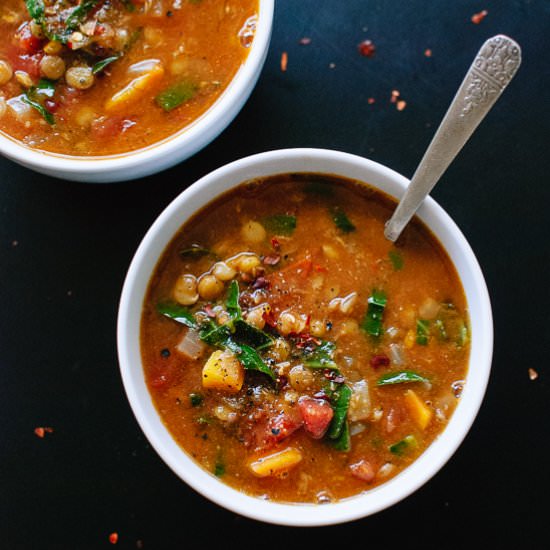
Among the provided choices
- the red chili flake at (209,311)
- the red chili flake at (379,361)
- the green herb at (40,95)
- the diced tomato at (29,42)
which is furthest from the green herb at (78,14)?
the red chili flake at (379,361)

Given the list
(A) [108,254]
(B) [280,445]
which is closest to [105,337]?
(A) [108,254]

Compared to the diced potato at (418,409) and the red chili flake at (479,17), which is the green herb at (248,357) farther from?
the red chili flake at (479,17)

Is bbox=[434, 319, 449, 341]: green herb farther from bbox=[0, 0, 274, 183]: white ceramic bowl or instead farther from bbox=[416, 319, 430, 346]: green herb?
bbox=[0, 0, 274, 183]: white ceramic bowl

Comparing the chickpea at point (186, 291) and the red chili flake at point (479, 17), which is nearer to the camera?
the chickpea at point (186, 291)

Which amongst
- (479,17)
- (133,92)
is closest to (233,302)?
(133,92)

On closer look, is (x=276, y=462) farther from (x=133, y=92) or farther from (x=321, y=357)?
(x=133, y=92)
